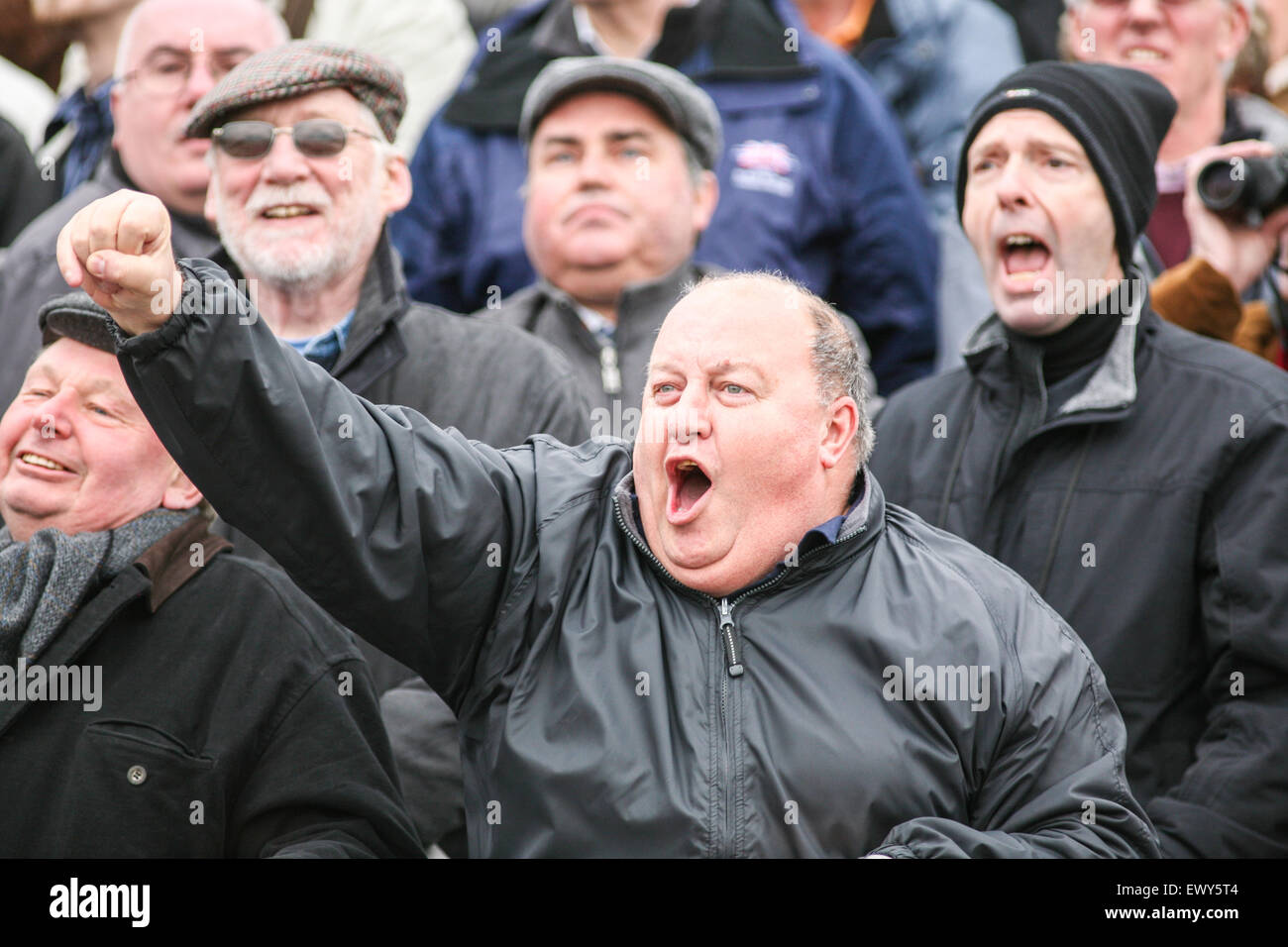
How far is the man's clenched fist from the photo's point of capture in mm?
2814

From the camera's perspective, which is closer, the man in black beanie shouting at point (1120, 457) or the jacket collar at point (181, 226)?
the man in black beanie shouting at point (1120, 457)

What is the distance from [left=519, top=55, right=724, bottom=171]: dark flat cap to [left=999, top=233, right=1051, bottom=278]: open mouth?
114 cm

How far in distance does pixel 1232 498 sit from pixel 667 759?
1660 mm

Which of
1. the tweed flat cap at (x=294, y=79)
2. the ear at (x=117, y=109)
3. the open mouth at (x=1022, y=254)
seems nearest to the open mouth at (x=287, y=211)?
the tweed flat cap at (x=294, y=79)

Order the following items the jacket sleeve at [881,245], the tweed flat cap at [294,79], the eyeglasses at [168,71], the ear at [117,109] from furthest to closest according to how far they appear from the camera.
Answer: the jacket sleeve at [881,245] < the ear at [117,109] < the eyeglasses at [168,71] < the tweed flat cap at [294,79]

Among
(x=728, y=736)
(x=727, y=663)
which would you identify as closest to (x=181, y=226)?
(x=727, y=663)

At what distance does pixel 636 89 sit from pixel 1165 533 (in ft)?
6.95

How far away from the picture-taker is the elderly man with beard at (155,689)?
3.53 m

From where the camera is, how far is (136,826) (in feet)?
11.5

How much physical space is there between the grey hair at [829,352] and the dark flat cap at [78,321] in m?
1.34

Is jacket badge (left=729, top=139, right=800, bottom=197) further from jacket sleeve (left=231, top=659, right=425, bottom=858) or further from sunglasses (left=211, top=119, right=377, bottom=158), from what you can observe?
jacket sleeve (left=231, top=659, right=425, bottom=858)

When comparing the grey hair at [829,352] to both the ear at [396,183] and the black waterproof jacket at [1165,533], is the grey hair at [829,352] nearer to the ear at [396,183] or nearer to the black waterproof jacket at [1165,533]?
the black waterproof jacket at [1165,533]

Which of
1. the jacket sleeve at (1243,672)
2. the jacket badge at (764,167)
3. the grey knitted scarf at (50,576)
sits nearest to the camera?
the grey knitted scarf at (50,576)
